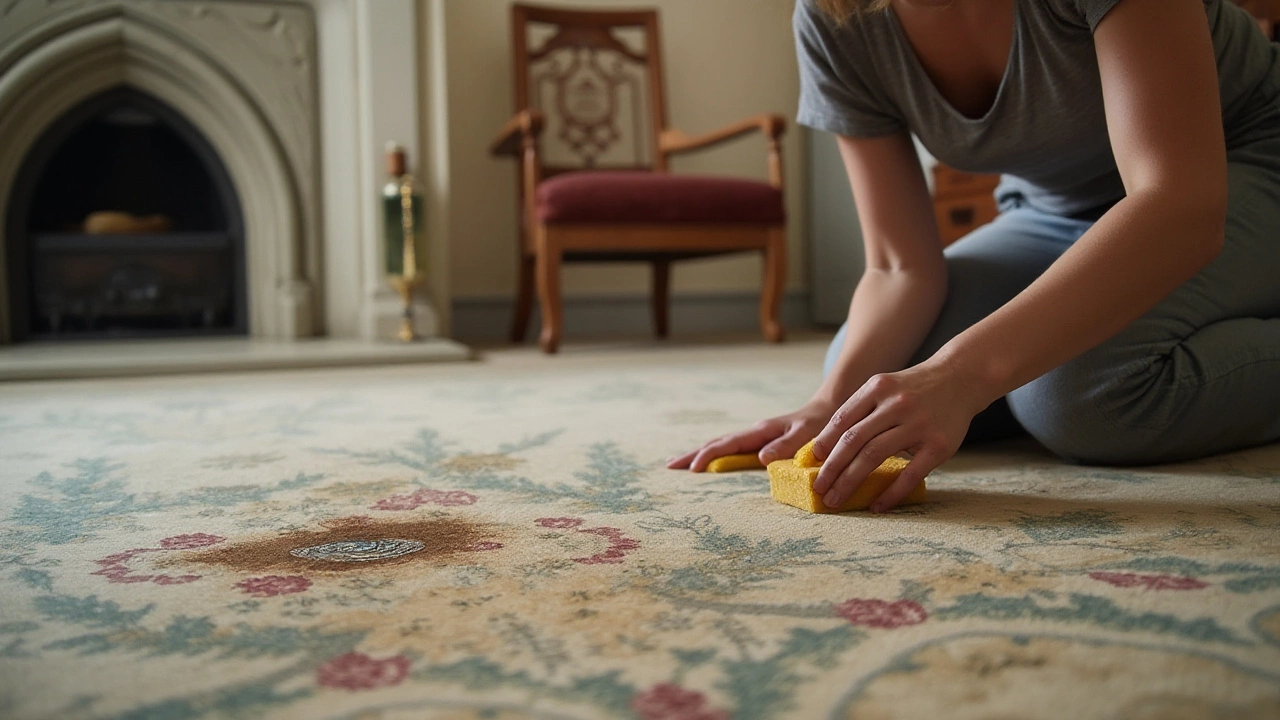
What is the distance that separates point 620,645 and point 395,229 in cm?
243

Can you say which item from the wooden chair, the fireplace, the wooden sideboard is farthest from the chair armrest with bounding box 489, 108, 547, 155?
the wooden sideboard

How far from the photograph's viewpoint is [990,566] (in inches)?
25.2

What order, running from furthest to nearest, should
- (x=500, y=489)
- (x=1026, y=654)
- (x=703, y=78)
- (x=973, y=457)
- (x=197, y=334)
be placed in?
(x=703, y=78) < (x=197, y=334) < (x=973, y=457) < (x=500, y=489) < (x=1026, y=654)

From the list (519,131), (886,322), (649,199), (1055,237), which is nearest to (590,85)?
(519,131)

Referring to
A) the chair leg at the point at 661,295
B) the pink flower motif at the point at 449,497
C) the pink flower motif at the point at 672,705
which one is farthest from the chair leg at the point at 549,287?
the pink flower motif at the point at 672,705

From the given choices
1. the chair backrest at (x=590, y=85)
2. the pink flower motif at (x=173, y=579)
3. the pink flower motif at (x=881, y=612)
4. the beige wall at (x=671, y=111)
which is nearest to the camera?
the pink flower motif at (x=881, y=612)

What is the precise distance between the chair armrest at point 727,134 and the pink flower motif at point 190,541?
2.22 metres

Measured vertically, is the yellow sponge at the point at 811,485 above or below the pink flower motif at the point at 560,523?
above

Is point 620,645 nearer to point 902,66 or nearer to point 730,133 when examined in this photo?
point 902,66

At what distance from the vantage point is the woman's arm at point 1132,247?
75 cm

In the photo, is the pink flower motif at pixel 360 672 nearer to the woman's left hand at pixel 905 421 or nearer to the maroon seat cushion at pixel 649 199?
the woman's left hand at pixel 905 421

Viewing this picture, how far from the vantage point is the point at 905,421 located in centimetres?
72

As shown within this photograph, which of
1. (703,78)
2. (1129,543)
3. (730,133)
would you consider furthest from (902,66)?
(703,78)

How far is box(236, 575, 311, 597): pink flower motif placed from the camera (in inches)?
24.3
